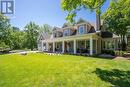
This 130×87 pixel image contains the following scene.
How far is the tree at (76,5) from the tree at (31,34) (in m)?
49.6

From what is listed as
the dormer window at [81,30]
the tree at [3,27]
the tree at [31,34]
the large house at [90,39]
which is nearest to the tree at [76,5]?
the large house at [90,39]

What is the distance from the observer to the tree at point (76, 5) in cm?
1227

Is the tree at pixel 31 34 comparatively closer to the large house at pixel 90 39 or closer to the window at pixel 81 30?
the large house at pixel 90 39

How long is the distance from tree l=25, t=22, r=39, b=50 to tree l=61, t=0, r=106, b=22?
49.6m

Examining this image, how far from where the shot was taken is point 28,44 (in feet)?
206

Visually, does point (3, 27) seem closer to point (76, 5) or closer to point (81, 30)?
point (81, 30)

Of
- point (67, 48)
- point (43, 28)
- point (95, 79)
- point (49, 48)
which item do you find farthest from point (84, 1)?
point (43, 28)

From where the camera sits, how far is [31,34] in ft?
A: 208

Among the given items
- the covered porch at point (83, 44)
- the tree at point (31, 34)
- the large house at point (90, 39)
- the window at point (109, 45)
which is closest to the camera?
the covered porch at point (83, 44)

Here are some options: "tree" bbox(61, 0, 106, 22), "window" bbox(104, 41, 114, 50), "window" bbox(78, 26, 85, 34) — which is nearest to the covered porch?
"window" bbox(104, 41, 114, 50)

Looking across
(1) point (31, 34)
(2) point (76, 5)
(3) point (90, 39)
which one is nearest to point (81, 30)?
(3) point (90, 39)

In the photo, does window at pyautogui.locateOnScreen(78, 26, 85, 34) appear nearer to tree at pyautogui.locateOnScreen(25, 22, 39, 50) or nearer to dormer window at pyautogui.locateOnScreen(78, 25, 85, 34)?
dormer window at pyautogui.locateOnScreen(78, 25, 85, 34)

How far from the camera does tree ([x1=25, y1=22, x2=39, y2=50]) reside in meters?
62.6

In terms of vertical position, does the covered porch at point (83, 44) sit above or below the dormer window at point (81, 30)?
below
